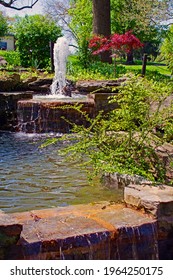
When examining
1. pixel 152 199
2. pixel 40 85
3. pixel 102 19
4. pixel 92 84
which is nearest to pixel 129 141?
pixel 152 199

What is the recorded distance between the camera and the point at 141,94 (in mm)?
5594

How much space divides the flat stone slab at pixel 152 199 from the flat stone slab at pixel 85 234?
81 millimetres

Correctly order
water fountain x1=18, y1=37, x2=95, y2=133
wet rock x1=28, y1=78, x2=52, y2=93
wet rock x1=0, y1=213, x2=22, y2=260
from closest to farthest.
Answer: wet rock x1=0, y1=213, x2=22, y2=260
water fountain x1=18, y1=37, x2=95, y2=133
wet rock x1=28, y1=78, x2=52, y2=93

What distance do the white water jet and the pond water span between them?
6431 millimetres

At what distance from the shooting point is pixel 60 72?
54.5 ft

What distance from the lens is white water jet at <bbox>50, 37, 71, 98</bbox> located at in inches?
573

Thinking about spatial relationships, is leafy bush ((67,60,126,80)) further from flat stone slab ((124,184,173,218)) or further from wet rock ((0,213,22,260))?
wet rock ((0,213,22,260))

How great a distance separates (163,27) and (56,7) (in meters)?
13.0

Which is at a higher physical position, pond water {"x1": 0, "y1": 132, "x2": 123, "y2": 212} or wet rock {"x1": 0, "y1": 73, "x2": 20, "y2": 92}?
wet rock {"x1": 0, "y1": 73, "x2": 20, "y2": 92}

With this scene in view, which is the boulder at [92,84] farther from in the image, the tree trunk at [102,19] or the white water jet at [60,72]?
the tree trunk at [102,19]

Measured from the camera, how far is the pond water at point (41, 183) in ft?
17.1

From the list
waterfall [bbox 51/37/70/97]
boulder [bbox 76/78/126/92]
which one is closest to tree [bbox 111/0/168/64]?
waterfall [bbox 51/37/70/97]

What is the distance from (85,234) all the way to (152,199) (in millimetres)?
757

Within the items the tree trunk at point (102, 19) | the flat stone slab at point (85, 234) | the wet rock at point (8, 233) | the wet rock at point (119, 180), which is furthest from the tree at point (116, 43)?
the wet rock at point (8, 233)
